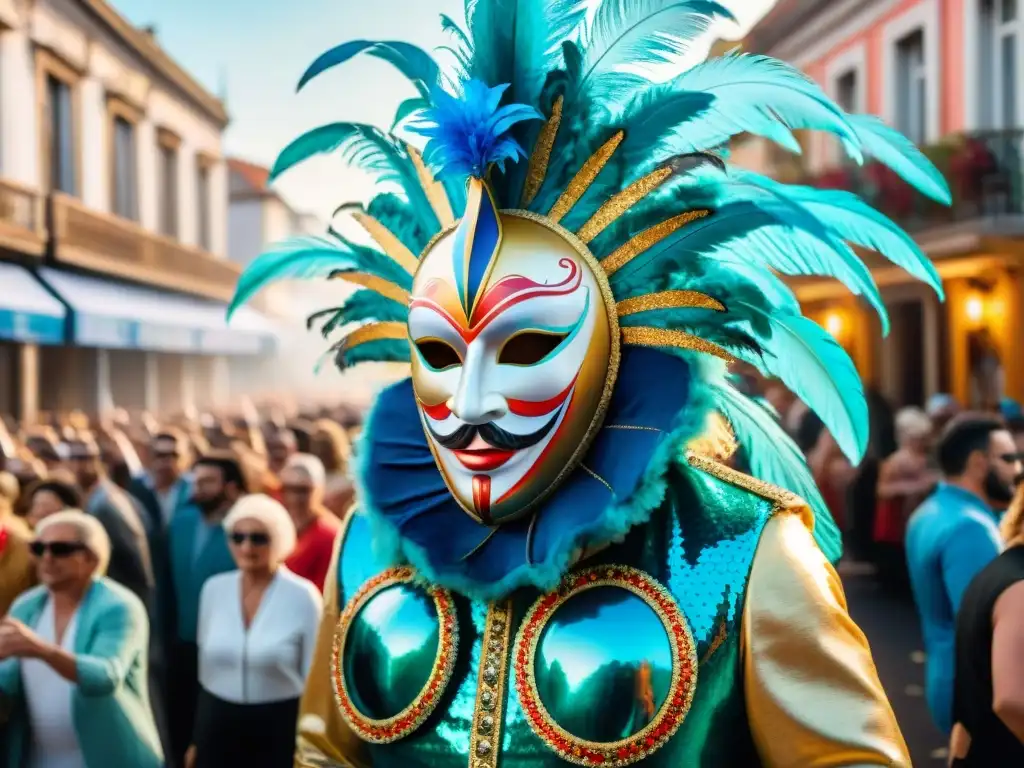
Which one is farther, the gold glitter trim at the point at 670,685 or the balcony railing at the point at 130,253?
the balcony railing at the point at 130,253

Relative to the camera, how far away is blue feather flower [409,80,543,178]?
2049mm

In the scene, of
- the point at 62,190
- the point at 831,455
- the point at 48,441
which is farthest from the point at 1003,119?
the point at 62,190

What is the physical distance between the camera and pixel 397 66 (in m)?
2.36

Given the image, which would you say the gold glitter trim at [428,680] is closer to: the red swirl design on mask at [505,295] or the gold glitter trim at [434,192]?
the red swirl design on mask at [505,295]

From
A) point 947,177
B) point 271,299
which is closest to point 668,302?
point 947,177

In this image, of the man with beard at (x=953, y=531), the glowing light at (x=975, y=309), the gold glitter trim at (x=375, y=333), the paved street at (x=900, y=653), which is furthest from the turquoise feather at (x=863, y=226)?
the glowing light at (x=975, y=309)

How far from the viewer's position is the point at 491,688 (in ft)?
6.93

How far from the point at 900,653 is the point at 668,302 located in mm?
5934

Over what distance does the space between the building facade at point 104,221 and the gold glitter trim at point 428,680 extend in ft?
34.3

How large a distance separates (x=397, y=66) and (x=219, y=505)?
3.28 m

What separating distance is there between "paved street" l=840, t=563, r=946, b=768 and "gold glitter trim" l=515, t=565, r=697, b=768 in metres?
3.92

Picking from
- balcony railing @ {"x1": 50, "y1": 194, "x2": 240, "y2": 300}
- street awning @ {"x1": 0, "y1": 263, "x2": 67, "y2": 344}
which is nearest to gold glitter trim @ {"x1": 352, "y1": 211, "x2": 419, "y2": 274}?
street awning @ {"x1": 0, "y1": 263, "x2": 67, "y2": 344}

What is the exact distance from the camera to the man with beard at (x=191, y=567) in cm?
502

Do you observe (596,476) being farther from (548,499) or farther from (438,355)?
(438,355)
